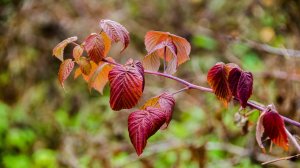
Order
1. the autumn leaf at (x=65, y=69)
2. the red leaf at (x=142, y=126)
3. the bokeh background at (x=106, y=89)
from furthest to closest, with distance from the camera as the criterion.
Answer: the bokeh background at (x=106, y=89) → the autumn leaf at (x=65, y=69) → the red leaf at (x=142, y=126)

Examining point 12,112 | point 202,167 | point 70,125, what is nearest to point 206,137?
point 202,167

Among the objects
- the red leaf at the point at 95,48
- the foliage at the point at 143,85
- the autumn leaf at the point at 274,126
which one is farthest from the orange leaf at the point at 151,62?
the autumn leaf at the point at 274,126

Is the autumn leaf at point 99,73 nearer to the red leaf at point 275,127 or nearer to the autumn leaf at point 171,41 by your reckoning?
the autumn leaf at point 171,41

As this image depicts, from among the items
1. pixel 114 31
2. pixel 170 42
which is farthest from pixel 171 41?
pixel 114 31

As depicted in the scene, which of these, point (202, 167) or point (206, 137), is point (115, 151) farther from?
point (202, 167)

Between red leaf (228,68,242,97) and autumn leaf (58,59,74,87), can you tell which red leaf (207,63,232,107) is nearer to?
red leaf (228,68,242,97)

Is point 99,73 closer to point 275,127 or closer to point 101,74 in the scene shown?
point 101,74

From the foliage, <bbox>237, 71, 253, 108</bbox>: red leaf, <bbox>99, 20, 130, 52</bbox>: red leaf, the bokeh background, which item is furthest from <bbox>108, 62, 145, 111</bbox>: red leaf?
the bokeh background
